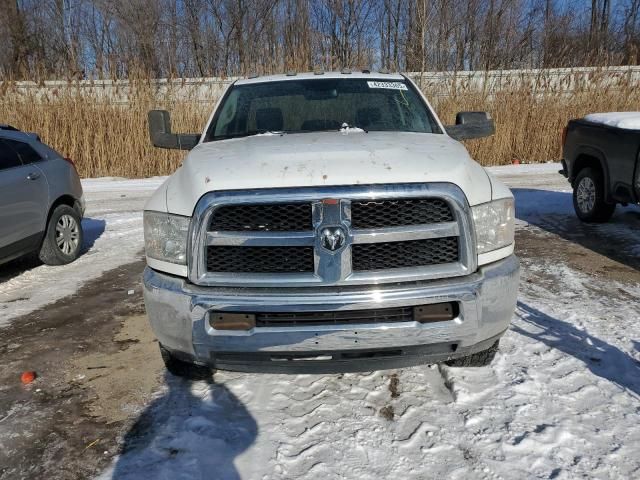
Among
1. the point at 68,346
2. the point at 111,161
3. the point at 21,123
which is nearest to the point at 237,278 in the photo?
the point at 68,346

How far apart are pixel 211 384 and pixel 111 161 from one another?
11.7m

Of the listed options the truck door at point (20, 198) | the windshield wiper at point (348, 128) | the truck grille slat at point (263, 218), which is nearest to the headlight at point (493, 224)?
the truck grille slat at point (263, 218)

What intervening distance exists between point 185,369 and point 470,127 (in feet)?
9.57

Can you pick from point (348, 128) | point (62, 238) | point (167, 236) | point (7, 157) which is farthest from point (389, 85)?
point (62, 238)

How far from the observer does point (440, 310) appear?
8.70 ft

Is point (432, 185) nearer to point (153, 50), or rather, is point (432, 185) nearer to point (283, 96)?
point (283, 96)

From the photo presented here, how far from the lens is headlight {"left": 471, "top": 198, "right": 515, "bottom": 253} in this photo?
110 inches

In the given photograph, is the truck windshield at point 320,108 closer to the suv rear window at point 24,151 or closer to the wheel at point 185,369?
the wheel at point 185,369

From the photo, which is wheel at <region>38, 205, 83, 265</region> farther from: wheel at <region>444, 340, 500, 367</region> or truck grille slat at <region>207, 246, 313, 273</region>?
wheel at <region>444, 340, 500, 367</region>

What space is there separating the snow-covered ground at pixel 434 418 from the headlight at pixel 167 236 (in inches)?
36.7

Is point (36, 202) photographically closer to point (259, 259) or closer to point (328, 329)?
point (259, 259)

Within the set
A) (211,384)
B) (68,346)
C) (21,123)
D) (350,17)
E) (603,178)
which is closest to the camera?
(211,384)

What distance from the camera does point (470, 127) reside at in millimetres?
4359

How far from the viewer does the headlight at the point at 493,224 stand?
2.79 metres
